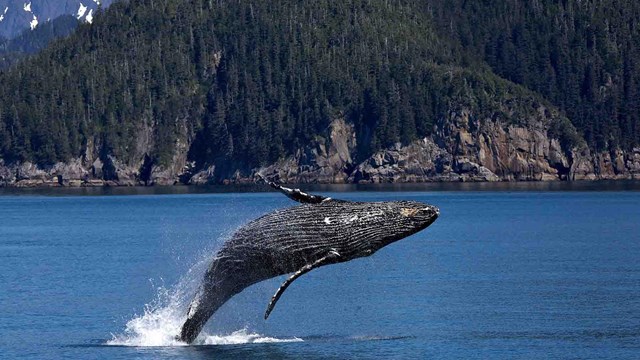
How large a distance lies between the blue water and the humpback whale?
1903 mm

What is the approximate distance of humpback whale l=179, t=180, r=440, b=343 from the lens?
2502 centimetres

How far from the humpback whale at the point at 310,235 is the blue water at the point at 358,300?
6.24 ft

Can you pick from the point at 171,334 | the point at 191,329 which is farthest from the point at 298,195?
the point at 171,334

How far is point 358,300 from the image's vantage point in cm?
4625

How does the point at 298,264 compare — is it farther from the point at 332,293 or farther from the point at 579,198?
the point at 579,198

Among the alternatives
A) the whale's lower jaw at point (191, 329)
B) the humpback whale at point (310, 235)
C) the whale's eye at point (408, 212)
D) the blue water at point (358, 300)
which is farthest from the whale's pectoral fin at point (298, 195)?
the whale's lower jaw at point (191, 329)

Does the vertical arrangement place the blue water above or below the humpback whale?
below

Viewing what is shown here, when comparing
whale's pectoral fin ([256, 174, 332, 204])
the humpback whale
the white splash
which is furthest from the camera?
the white splash

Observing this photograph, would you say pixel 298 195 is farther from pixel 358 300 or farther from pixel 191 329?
pixel 358 300

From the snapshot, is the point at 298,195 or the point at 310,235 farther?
the point at 310,235

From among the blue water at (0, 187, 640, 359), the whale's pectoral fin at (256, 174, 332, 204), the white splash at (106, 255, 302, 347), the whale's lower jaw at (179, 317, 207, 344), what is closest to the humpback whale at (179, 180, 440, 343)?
the whale's pectoral fin at (256, 174, 332, 204)

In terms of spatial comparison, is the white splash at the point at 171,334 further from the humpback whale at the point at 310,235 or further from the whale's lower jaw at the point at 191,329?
the humpback whale at the point at 310,235

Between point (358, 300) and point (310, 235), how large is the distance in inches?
821

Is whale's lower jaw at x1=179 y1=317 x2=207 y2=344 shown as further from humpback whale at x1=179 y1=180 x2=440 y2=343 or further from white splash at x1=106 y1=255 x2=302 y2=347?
humpback whale at x1=179 y1=180 x2=440 y2=343
